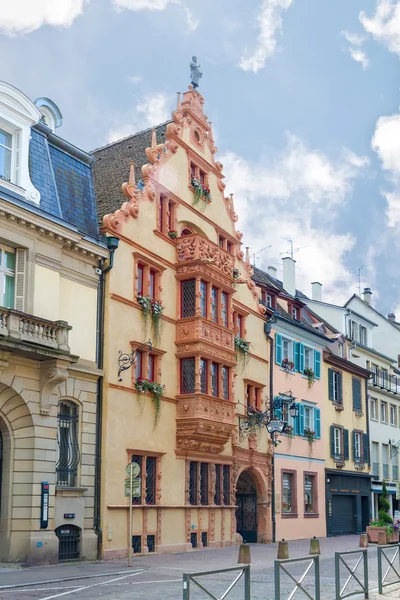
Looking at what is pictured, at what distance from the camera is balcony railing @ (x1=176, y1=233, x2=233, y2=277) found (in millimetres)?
32188

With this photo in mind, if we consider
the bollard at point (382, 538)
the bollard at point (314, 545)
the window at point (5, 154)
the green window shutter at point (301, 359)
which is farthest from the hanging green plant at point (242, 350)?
the window at point (5, 154)

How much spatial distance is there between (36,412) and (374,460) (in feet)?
111

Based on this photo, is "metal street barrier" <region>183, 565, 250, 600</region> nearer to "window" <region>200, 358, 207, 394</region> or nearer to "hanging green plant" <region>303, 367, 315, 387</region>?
"window" <region>200, 358, 207, 394</region>

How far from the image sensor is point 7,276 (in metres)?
24.3

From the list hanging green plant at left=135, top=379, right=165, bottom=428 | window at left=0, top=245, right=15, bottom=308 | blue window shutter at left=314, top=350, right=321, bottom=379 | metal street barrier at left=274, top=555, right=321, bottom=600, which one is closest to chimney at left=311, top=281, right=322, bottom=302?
blue window shutter at left=314, top=350, right=321, bottom=379

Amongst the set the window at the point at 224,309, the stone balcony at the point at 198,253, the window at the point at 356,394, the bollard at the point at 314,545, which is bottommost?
the bollard at the point at 314,545

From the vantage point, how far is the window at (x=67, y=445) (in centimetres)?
2567

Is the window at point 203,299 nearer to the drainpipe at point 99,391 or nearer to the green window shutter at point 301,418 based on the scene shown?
the drainpipe at point 99,391

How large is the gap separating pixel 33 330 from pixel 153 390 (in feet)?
25.0

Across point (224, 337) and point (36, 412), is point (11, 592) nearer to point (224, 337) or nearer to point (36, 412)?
point (36, 412)

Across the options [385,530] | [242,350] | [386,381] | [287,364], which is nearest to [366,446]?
[386,381]

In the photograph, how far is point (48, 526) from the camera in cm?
2397

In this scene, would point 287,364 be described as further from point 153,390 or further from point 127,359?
point 127,359

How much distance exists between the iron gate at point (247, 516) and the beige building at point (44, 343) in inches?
521
